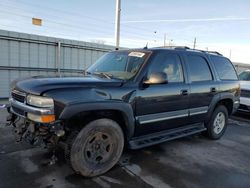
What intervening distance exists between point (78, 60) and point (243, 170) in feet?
23.6

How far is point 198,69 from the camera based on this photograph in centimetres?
482

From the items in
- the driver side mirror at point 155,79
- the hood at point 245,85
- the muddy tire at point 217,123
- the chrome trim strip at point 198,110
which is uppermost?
the driver side mirror at point 155,79

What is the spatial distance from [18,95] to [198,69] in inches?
136

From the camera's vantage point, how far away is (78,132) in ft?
10.1

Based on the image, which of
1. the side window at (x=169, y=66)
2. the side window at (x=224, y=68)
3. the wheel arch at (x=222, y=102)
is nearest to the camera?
the side window at (x=169, y=66)

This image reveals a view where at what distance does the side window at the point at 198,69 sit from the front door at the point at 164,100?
344 mm

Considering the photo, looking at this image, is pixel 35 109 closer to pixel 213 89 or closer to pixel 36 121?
pixel 36 121

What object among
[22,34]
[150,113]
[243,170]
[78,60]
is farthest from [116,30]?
[243,170]

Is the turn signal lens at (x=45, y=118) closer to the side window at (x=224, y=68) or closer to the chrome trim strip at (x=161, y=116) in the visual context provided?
the chrome trim strip at (x=161, y=116)

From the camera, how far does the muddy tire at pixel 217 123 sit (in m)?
5.38

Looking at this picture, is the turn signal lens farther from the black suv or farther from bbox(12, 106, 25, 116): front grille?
bbox(12, 106, 25, 116): front grille

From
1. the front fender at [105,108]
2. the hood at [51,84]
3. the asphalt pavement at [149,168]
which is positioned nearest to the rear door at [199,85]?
the asphalt pavement at [149,168]

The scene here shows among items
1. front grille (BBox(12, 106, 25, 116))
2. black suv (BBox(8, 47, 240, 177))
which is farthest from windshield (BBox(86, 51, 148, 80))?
front grille (BBox(12, 106, 25, 116))

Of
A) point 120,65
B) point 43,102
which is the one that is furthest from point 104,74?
point 43,102
